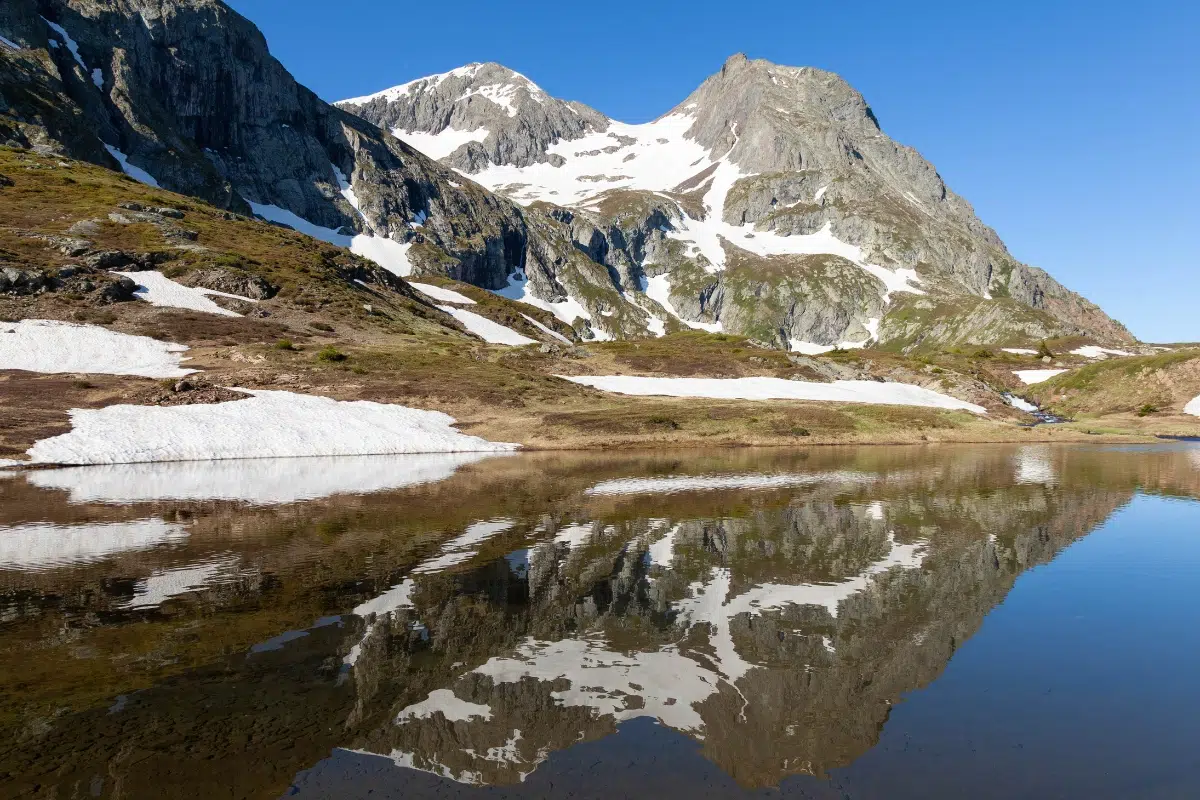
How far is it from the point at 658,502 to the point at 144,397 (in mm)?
50448

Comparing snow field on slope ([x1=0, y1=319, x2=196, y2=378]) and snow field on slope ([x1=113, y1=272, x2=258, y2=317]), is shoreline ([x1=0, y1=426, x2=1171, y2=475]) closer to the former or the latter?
snow field on slope ([x1=0, y1=319, x2=196, y2=378])

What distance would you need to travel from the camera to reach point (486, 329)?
15362 centimetres

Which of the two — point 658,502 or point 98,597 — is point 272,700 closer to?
point 98,597

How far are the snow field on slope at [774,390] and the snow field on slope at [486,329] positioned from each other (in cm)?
4962

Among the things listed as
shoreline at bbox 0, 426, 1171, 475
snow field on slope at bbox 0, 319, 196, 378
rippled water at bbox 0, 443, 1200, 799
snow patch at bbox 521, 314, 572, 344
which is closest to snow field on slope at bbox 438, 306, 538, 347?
snow patch at bbox 521, 314, 572, 344

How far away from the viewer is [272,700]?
11047 millimetres

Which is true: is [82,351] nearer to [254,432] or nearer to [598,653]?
[254,432]

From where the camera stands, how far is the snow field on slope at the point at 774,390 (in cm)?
9106

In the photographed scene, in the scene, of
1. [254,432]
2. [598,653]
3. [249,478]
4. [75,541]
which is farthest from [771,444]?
[75,541]

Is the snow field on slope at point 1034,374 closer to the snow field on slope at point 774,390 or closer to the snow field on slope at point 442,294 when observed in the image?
the snow field on slope at point 774,390

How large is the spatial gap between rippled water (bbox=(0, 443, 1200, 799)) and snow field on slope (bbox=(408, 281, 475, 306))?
154 metres

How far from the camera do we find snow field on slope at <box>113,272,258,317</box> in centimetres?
9925

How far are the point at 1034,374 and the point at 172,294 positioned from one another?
167 meters

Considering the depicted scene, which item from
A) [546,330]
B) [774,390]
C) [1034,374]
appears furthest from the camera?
[546,330]
